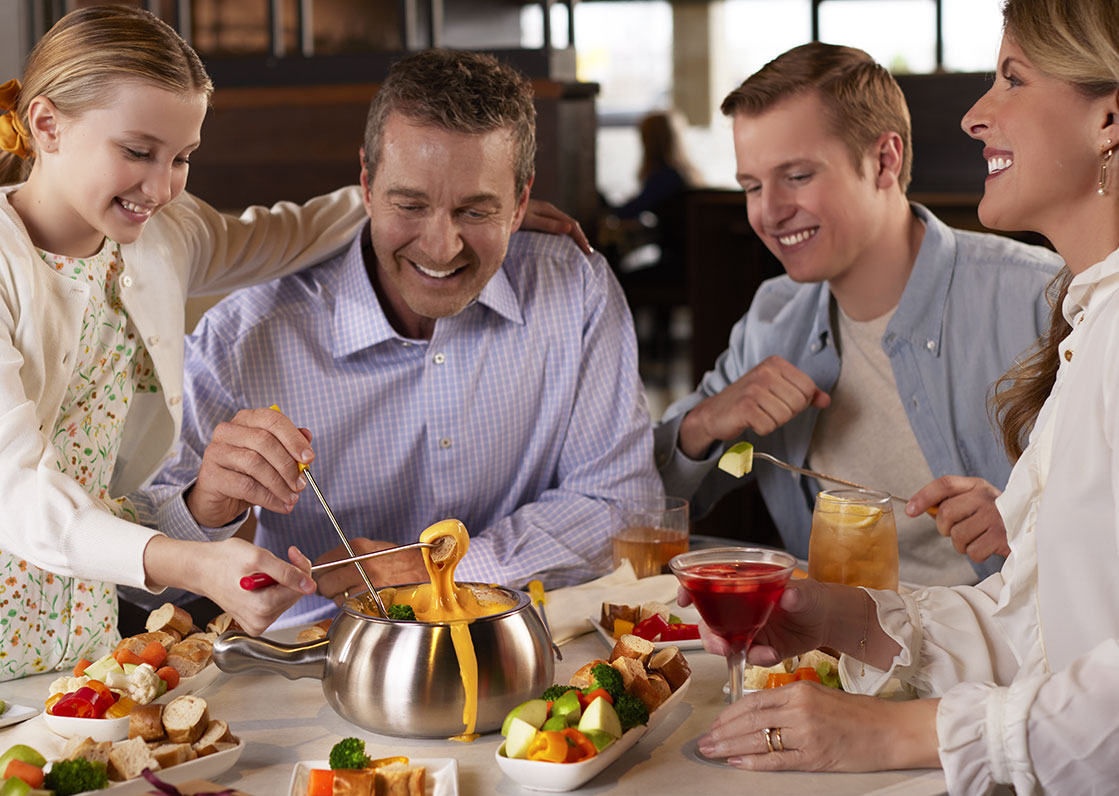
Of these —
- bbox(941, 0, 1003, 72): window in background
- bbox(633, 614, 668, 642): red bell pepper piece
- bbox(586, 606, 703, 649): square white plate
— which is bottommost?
bbox(586, 606, 703, 649): square white plate

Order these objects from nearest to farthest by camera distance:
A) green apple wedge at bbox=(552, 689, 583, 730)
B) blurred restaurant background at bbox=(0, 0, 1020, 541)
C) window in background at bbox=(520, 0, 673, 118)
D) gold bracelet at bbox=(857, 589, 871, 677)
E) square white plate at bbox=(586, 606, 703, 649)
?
1. green apple wedge at bbox=(552, 689, 583, 730)
2. gold bracelet at bbox=(857, 589, 871, 677)
3. square white plate at bbox=(586, 606, 703, 649)
4. blurred restaurant background at bbox=(0, 0, 1020, 541)
5. window in background at bbox=(520, 0, 673, 118)

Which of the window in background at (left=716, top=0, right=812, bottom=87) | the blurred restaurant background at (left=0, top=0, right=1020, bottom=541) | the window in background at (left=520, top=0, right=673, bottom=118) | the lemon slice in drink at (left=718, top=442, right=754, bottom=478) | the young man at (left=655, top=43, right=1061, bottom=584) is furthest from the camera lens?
the window in background at (left=520, top=0, right=673, bottom=118)

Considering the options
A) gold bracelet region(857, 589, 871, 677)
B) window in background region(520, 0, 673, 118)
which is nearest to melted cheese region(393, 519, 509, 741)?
gold bracelet region(857, 589, 871, 677)

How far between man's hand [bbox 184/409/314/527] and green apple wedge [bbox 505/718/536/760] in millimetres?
490

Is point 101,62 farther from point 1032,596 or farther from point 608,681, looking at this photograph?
point 1032,596

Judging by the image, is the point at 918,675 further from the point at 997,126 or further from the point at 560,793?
the point at 997,126

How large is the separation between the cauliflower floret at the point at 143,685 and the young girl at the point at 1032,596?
63 centimetres

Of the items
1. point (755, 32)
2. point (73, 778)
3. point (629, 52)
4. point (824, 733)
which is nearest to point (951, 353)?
point (824, 733)

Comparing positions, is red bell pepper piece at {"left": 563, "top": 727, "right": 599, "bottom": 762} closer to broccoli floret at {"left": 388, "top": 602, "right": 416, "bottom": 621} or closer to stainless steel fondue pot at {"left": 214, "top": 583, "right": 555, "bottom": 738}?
stainless steel fondue pot at {"left": 214, "top": 583, "right": 555, "bottom": 738}

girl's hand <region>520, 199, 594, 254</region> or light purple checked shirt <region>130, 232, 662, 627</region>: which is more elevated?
girl's hand <region>520, 199, 594, 254</region>

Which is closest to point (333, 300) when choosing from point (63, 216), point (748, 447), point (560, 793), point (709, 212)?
point (63, 216)

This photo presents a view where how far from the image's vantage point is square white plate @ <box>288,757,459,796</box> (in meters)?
1.14

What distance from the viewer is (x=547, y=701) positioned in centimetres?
124

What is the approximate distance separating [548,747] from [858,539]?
0.65m
